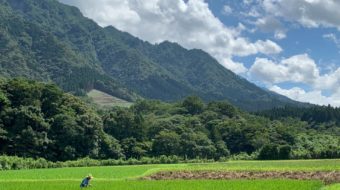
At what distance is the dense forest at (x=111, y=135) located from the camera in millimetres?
74250

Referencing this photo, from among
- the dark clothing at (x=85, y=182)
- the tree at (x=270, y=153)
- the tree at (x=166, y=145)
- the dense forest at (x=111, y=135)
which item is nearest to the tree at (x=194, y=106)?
the dense forest at (x=111, y=135)

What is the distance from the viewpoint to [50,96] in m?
81.3

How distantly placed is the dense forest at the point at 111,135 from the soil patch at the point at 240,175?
3735 centimetres

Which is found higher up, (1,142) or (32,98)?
(32,98)

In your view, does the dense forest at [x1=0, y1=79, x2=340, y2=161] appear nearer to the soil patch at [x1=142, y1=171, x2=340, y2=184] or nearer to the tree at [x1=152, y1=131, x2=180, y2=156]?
the tree at [x1=152, y1=131, x2=180, y2=156]

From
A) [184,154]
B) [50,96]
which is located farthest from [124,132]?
[50,96]

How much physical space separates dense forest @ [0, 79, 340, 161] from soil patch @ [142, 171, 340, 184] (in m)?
37.4

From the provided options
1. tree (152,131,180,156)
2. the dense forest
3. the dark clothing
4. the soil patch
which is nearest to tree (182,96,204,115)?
the dense forest

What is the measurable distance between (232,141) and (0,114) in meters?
48.4

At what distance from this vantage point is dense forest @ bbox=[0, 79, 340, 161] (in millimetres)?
74250

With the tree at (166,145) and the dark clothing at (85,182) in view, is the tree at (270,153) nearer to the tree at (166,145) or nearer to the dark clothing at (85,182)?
the tree at (166,145)

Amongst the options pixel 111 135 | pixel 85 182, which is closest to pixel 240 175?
pixel 85 182

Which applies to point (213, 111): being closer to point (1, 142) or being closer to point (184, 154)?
point (184, 154)

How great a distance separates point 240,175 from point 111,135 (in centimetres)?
5769
